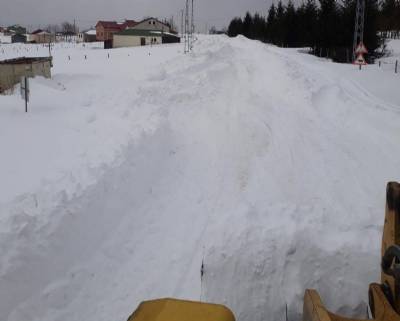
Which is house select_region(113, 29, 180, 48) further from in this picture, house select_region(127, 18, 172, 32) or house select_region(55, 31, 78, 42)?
house select_region(55, 31, 78, 42)

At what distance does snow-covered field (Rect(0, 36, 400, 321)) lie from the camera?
14.9 feet

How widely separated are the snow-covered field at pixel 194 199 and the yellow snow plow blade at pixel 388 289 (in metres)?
1.30

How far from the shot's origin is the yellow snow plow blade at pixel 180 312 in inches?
91.1

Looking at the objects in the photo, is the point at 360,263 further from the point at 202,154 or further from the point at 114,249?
the point at 202,154

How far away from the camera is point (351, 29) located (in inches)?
1484

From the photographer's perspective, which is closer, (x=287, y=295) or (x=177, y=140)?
(x=287, y=295)

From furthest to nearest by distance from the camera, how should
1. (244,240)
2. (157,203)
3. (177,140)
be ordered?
(177,140) → (157,203) → (244,240)

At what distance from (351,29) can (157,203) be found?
36216mm

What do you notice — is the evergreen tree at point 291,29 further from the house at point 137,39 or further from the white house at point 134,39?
the white house at point 134,39

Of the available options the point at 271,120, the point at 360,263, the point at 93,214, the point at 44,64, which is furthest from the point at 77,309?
the point at 44,64

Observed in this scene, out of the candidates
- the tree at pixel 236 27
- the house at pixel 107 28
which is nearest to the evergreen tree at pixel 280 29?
the tree at pixel 236 27

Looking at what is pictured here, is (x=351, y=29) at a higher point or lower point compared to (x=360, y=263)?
higher

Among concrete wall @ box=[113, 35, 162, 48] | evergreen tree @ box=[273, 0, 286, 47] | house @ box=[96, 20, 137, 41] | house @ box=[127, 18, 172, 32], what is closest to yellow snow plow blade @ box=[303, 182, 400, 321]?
evergreen tree @ box=[273, 0, 286, 47]

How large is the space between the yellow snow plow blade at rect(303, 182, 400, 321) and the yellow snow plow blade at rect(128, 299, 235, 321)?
0.76 metres
